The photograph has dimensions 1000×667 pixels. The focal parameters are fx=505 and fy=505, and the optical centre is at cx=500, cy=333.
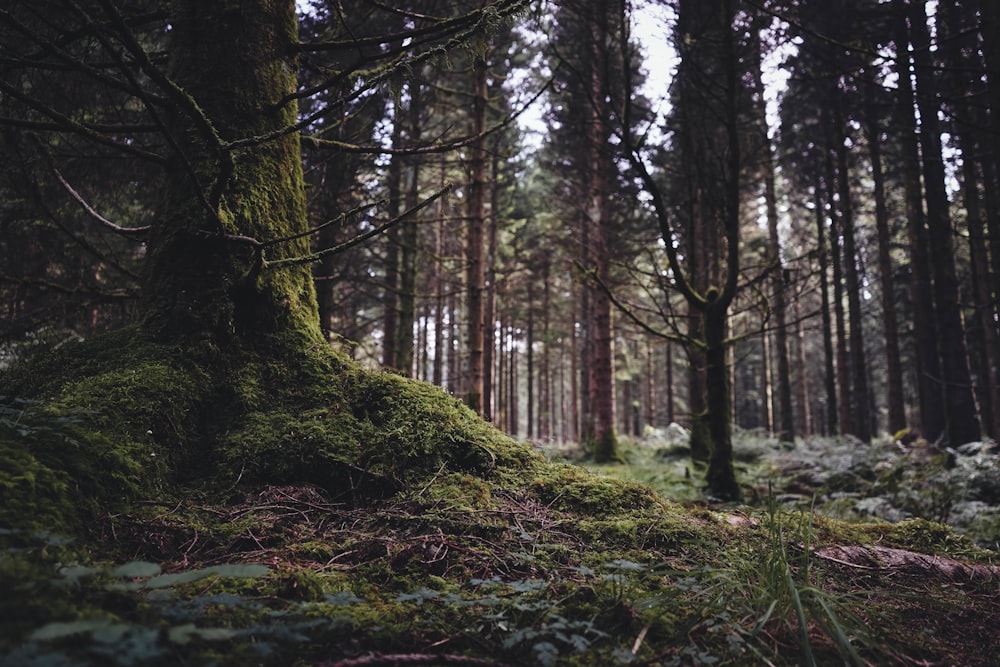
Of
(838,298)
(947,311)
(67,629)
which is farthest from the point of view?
(838,298)

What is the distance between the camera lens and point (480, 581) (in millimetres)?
1975

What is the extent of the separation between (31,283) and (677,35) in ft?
21.1

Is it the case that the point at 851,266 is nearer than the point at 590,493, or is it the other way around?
the point at 590,493

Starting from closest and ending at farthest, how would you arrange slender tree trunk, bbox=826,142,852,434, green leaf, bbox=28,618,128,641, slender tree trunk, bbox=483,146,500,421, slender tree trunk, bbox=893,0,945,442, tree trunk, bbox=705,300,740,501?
1. green leaf, bbox=28,618,128,641
2. tree trunk, bbox=705,300,740,501
3. slender tree trunk, bbox=893,0,945,442
4. slender tree trunk, bbox=826,142,852,434
5. slender tree trunk, bbox=483,146,500,421

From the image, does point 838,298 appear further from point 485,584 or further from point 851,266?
point 485,584

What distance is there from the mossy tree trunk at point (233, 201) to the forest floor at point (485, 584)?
1207 millimetres

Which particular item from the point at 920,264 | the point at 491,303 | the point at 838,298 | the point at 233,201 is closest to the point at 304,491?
the point at 233,201

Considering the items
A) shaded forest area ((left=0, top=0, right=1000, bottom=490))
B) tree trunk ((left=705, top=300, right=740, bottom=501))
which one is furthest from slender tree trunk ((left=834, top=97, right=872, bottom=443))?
tree trunk ((left=705, top=300, right=740, bottom=501))

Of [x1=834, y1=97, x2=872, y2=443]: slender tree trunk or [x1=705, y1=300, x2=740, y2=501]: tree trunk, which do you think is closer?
[x1=705, y1=300, x2=740, y2=501]: tree trunk

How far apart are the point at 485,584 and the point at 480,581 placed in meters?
0.02

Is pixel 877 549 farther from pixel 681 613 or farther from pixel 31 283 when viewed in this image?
pixel 31 283

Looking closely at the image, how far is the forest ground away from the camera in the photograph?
133cm

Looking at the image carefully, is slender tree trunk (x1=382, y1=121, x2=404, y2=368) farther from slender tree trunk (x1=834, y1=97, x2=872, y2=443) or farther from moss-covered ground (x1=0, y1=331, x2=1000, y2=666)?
slender tree trunk (x1=834, y1=97, x2=872, y2=443)

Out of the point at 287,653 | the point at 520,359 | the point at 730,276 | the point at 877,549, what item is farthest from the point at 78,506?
the point at 520,359
